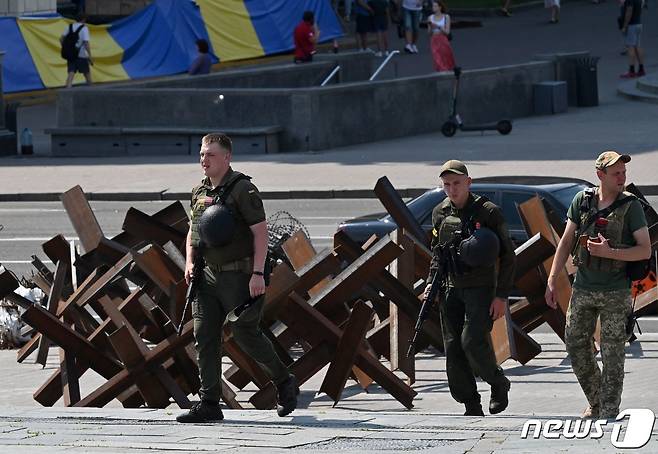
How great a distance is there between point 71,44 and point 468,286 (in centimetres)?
2668

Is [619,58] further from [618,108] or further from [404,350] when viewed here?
[404,350]

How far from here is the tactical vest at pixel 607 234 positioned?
28.8ft

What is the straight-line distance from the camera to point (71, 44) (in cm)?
3453

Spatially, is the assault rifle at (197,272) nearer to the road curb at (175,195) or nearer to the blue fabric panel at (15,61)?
the road curb at (175,195)

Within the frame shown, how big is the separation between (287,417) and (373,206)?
45.4 feet

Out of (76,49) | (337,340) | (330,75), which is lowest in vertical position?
(330,75)

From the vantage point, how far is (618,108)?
109 ft

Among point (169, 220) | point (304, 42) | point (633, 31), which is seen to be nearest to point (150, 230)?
point (169, 220)

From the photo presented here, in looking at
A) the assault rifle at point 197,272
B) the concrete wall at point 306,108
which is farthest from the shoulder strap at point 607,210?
the concrete wall at point 306,108

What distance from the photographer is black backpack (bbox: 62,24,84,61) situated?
34469mm

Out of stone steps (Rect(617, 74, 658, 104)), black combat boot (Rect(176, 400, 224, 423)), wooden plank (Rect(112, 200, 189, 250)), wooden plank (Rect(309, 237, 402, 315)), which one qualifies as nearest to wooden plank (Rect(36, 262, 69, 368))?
wooden plank (Rect(112, 200, 189, 250))

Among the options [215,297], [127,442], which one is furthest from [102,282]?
[127,442]

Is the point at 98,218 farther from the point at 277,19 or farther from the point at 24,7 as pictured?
the point at 277,19

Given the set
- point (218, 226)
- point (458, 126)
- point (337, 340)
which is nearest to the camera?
point (218, 226)
